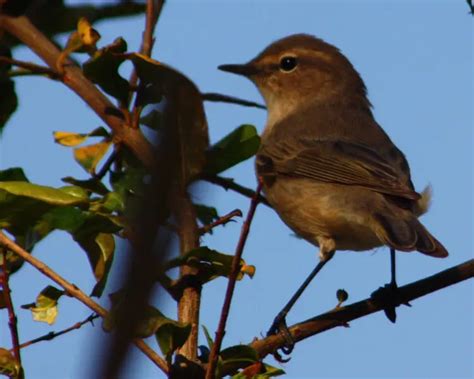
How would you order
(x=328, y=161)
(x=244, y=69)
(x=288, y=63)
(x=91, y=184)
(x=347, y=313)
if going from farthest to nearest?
(x=288, y=63) → (x=244, y=69) → (x=328, y=161) → (x=347, y=313) → (x=91, y=184)

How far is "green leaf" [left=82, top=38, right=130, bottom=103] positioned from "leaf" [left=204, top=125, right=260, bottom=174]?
31cm

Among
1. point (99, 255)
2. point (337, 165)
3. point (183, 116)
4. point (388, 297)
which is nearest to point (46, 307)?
point (99, 255)

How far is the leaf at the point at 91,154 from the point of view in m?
2.34

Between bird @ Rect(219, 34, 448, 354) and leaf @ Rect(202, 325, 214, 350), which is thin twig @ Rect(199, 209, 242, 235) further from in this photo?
bird @ Rect(219, 34, 448, 354)

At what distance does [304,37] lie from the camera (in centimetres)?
748

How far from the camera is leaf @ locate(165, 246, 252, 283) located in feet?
6.88

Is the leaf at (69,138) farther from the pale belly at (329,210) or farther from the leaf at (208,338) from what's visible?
the pale belly at (329,210)

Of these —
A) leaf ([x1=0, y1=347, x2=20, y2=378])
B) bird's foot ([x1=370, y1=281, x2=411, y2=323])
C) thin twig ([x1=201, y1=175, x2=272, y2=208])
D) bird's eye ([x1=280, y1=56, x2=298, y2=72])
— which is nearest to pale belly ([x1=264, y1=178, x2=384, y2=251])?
bird's foot ([x1=370, y1=281, x2=411, y2=323])

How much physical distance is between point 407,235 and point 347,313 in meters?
1.81

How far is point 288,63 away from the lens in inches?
290

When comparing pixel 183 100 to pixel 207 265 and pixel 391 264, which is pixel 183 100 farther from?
pixel 391 264

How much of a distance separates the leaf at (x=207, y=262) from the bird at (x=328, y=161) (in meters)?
1.94

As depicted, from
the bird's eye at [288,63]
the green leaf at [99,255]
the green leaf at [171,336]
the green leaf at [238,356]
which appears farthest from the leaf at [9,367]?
the bird's eye at [288,63]

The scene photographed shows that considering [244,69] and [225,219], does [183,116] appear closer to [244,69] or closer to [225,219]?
[225,219]
